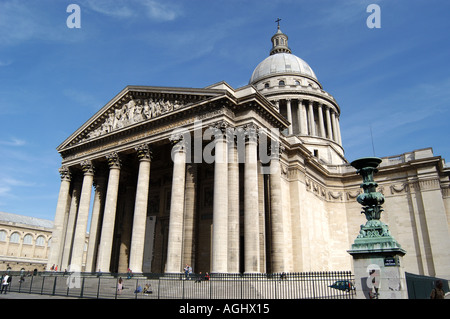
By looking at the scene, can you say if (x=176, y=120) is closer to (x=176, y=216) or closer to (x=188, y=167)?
(x=188, y=167)

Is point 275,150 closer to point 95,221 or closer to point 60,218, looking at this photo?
point 95,221

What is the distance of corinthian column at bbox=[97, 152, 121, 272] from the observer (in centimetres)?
2817

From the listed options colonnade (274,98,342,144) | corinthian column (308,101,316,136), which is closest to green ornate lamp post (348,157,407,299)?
colonnade (274,98,342,144)

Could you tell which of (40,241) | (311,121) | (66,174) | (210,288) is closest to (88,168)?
(66,174)

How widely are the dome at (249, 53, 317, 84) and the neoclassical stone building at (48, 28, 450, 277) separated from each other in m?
22.4

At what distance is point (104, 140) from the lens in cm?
3262

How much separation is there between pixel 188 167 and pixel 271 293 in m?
12.1

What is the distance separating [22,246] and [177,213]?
200 ft

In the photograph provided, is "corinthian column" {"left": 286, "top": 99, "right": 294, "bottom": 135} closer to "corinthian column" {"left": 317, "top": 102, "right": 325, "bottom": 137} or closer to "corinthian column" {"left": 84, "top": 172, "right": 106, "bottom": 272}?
"corinthian column" {"left": 317, "top": 102, "right": 325, "bottom": 137}

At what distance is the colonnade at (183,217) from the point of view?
22.7 metres

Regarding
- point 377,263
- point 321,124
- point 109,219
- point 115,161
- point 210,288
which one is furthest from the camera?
point 321,124

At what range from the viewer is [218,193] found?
23.3 meters
